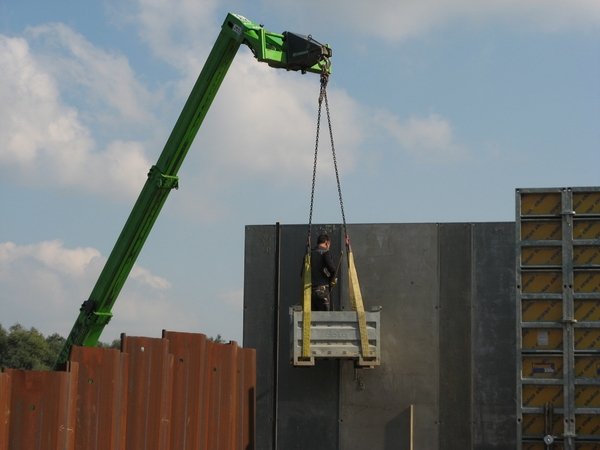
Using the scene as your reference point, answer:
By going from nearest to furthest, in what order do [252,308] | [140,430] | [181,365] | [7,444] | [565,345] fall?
[7,444] < [140,430] < [181,365] < [565,345] < [252,308]

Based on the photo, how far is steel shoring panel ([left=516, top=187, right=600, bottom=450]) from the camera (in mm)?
10750

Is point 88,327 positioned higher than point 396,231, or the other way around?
point 396,231

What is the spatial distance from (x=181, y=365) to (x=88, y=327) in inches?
209

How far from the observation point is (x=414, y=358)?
44.4 ft

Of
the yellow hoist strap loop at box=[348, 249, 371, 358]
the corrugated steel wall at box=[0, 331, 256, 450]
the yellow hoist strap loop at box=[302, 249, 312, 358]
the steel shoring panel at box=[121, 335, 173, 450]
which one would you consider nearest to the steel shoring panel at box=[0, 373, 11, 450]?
the corrugated steel wall at box=[0, 331, 256, 450]

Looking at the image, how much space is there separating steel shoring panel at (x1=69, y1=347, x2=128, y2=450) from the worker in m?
5.68

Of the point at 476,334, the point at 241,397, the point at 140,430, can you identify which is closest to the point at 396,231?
the point at 476,334

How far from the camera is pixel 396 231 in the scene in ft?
45.4

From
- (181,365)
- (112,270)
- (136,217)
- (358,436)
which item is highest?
(136,217)

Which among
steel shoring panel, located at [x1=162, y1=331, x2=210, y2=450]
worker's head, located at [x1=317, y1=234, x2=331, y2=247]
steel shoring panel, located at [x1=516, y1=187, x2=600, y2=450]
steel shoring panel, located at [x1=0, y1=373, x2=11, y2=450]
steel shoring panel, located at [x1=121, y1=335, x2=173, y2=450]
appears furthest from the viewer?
worker's head, located at [x1=317, y1=234, x2=331, y2=247]

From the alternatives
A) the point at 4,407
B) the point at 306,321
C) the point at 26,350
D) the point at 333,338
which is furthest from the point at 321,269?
the point at 26,350

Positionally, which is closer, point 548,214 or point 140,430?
point 140,430

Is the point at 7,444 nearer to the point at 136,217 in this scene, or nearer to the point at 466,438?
the point at 136,217

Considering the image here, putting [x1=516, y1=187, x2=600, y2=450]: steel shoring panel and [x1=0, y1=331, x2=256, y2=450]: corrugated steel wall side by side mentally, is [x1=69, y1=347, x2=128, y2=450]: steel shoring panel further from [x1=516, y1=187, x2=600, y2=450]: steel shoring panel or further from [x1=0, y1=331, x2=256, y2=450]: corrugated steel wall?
[x1=516, y1=187, x2=600, y2=450]: steel shoring panel
